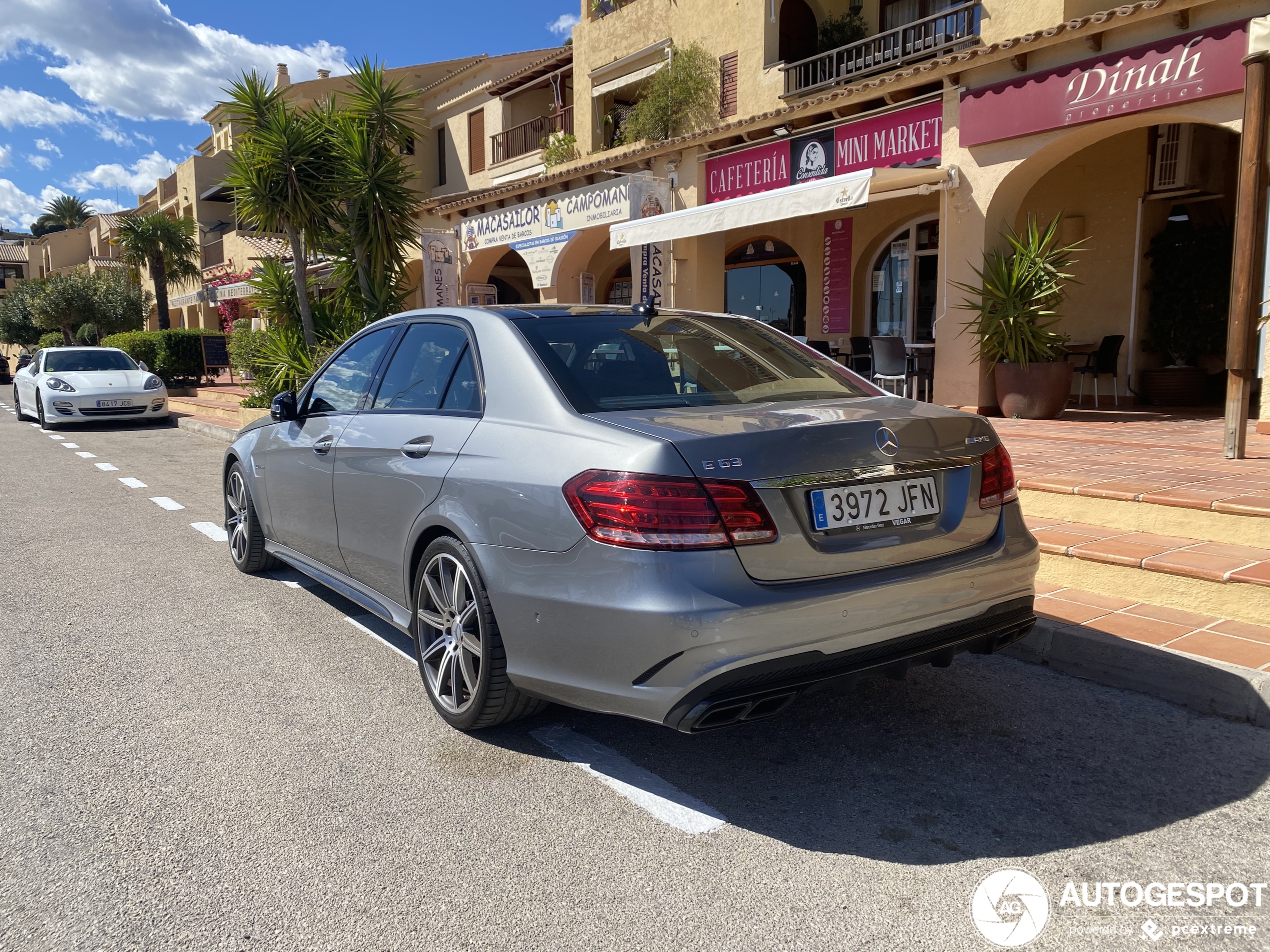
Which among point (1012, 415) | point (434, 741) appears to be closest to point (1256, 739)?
point (434, 741)

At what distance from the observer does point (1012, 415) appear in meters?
10.2

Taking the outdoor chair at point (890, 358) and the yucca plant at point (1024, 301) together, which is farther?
the outdoor chair at point (890, 358)

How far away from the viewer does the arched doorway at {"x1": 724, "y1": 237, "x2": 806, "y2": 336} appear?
57.3ft

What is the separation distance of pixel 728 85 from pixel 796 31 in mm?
1455

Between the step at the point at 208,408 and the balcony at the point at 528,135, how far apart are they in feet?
33.4

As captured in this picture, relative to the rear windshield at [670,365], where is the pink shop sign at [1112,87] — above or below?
above

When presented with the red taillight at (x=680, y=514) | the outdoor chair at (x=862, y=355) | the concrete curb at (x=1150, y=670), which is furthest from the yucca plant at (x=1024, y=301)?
the red taillight at (x=680, y=514)

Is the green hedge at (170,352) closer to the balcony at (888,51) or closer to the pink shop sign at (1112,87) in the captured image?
the balcony at (888,51)

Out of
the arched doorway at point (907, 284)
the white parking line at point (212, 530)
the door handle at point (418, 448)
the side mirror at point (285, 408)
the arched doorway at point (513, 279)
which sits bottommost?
the white parking line at point (212, 530)

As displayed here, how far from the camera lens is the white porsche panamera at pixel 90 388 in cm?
1515

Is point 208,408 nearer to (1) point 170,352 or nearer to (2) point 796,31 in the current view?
(1) point 170,352

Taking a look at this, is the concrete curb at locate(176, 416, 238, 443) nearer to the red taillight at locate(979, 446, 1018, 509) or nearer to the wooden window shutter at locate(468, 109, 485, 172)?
the red taillight at locate(979, 446, 1018, 509)

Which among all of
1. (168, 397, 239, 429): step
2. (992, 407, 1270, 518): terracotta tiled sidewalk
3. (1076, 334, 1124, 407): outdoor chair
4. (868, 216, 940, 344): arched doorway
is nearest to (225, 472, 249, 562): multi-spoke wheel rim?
(992, 407, 1270, 518): terracotta tiled sidewalk

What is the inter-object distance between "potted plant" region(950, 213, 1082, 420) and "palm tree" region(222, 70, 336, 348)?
990 cm
